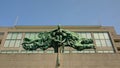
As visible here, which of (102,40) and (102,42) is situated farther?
(102,40)

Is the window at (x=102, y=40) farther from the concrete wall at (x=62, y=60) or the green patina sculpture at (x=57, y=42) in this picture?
the concrete wall at (x=62, y=60)

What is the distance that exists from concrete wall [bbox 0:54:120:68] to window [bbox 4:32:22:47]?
19.6 meters

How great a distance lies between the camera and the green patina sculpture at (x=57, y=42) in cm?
1901

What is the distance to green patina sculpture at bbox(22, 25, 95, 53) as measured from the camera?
19014mm

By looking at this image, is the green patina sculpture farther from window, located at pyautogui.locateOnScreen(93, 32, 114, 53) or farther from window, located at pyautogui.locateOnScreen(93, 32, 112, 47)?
window, located at pyautogui.locateOnScreen(93, 32, 112, 47)

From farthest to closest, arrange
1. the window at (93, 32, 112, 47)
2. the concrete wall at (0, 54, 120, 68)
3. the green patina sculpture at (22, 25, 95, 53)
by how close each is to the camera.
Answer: the window at (93, 32, 112, 47) → the green patina sculpture at (22, 25, 95, 53) → the concrete wall at (0, 54, 120, 68)

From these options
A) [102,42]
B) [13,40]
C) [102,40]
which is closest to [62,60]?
[102,42]

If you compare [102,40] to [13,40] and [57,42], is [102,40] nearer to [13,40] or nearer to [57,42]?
[13,40]

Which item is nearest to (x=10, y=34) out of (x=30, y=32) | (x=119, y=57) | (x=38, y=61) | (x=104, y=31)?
(x=30, y=32)

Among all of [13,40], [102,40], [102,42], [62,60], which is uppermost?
[13,40]

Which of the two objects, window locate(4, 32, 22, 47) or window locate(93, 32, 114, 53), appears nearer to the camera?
window locate(93, 32, 114, 53)

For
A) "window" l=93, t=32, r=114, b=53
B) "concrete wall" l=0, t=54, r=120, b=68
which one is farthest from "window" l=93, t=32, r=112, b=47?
"concrete wall" l=0, t=54, r=120, b=68

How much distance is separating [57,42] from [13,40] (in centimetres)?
2083

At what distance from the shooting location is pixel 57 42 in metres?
18.9
